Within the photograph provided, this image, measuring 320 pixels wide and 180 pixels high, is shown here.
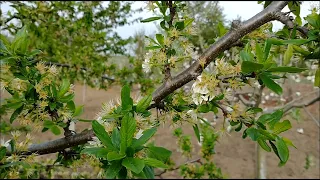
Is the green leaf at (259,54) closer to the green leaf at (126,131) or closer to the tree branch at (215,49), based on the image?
the tree branch at (215,49)

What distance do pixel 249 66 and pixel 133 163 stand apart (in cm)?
33

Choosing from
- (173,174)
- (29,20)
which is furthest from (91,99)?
(29,20)

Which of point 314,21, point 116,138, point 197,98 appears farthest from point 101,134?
point 314,21

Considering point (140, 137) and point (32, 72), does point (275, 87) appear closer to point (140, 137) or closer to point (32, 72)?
point (140, 137)

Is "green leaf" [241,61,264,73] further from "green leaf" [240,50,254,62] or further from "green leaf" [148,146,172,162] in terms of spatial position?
"green leaf" [148,146,172,162]

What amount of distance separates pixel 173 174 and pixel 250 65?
6661mm

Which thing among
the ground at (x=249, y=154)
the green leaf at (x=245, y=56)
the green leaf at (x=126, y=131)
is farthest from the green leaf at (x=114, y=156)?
the ground at (x=249, y=154)

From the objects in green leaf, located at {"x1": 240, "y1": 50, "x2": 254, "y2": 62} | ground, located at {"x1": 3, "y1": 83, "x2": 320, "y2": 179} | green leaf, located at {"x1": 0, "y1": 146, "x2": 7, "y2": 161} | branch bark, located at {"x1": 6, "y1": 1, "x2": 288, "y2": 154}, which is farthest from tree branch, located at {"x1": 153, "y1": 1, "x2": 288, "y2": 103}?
ground, located at {"x1": 3, "y1": 83, "x2": 320, "y2": 179}

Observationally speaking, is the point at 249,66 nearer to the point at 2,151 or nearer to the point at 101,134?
the point at 101,134

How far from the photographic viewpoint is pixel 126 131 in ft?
2.40

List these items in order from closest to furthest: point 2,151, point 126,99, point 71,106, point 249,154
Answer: point 126,99, point 2,151, point 71,106, point 249,154

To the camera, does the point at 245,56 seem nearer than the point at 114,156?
No

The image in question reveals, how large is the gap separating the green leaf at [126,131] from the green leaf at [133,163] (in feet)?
0.07

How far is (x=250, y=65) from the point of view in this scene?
0.78 meters
